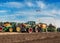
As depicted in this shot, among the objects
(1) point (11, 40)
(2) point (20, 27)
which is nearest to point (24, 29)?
(2) point (20, 27)

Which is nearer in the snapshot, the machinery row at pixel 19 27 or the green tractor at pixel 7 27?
the green tractor at pixel 7 27

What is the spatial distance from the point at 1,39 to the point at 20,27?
15988mm

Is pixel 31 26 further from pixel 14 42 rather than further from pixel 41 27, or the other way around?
pixel 14 42

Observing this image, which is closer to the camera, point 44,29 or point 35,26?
point 35,26

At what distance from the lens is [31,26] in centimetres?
3775

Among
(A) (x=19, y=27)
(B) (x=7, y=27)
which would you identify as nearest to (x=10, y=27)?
(B) (x=7, y=27)

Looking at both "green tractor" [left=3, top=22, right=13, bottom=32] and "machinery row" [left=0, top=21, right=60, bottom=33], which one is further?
"machinery row" [left=0, top=21, right=60, bottom=33]

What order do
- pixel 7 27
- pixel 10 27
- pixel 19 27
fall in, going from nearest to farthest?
pixel 7 27
pixel 10 27
pixel 19 27

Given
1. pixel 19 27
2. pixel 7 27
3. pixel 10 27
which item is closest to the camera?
pixel 7 27

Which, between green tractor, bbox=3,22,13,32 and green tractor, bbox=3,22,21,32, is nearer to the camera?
green tractor, bbox=3,22,13,32

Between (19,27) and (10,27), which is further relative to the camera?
(19,27)

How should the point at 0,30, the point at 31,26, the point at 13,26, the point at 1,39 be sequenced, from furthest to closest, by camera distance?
the point at 31,26 → the point at 13,26 → the point at 0,30 → the point at 1,39

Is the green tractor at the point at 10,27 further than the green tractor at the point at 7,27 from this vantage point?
Yes

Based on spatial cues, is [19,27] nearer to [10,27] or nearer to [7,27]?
[10,27]
